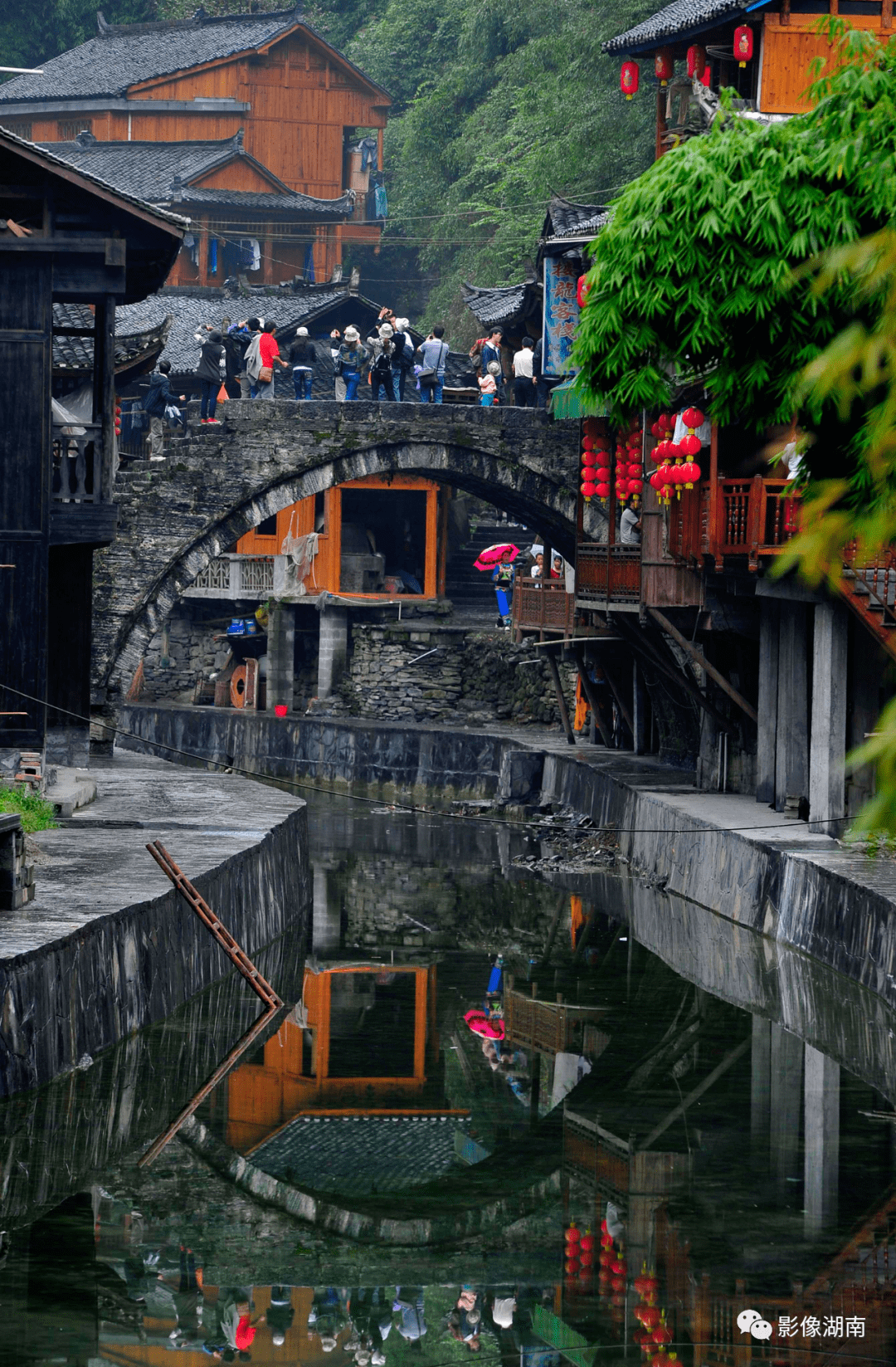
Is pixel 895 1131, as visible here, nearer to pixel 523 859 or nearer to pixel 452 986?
pixel 452 986

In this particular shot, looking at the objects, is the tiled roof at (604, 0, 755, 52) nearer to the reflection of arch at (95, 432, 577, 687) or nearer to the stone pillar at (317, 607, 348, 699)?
the reflection of arch at (95, 432, 577, 687)

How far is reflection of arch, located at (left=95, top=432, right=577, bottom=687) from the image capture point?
1051 inches

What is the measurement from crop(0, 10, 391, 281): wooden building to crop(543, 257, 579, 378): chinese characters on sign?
19.5m

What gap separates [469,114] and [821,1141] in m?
37.8

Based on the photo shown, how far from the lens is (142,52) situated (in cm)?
4750

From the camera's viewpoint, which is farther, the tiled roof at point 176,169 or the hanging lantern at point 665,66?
the tiled roof at point 176,169

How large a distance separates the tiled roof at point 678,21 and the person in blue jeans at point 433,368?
20.3 feet

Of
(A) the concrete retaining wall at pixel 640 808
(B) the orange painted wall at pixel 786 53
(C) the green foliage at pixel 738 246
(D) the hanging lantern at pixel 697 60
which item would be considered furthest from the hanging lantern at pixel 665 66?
(C) the green foliage at pixel 738 246

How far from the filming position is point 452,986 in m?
17.0

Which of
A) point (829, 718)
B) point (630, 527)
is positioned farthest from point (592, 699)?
point (829, 718)

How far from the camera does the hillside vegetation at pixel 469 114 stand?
123ft

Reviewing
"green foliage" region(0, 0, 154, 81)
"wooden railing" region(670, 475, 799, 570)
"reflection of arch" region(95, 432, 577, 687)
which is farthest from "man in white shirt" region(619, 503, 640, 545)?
"green foliage" region(0, 0, 154, 81)

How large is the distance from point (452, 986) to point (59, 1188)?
22.3ft

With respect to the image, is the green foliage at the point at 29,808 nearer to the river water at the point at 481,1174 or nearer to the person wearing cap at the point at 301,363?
the river water at the point at 481,1174
